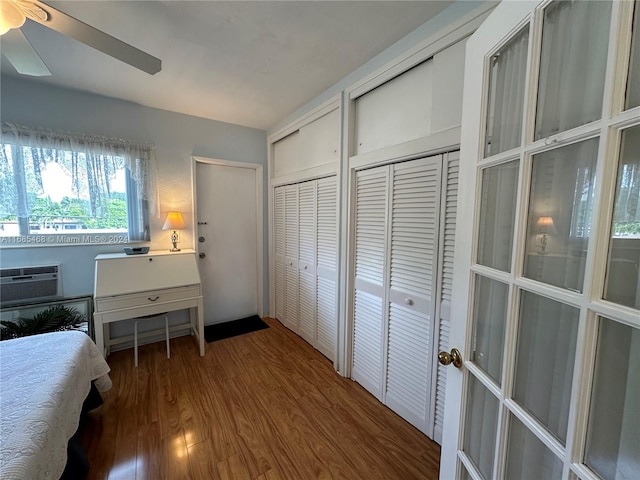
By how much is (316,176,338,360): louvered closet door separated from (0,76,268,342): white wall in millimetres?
1293

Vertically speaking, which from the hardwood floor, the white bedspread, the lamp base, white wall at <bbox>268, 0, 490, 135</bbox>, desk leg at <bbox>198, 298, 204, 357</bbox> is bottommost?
the hardwood floor

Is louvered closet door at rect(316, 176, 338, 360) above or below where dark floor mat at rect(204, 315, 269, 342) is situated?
above

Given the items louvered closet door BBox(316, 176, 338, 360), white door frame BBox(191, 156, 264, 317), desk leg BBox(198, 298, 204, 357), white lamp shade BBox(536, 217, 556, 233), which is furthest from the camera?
white door frame BBox(191, 156, 264, 317)

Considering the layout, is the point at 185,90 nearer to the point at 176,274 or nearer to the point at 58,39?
the point at 58,39

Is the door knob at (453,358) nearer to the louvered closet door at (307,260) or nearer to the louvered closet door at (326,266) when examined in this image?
the louvered closet door at (326,266)

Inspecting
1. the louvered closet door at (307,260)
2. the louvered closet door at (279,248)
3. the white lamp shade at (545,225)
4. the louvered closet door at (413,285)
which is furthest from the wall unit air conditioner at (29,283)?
the white lamp shade at (545,225)

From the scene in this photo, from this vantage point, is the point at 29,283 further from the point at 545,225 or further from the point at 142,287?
the point at 545,225

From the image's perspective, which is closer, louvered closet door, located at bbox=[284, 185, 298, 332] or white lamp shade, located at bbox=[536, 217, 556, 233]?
white lamp shade, located at bbox=[536, 217, 556, 233]

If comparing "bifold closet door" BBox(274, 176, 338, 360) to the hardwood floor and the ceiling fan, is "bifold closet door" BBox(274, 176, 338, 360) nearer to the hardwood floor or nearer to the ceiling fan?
the hardwood floor

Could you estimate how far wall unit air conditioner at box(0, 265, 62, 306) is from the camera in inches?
82.0

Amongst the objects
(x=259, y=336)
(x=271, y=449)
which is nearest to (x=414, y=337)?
(x=271, y=449)

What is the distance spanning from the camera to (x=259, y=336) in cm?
287

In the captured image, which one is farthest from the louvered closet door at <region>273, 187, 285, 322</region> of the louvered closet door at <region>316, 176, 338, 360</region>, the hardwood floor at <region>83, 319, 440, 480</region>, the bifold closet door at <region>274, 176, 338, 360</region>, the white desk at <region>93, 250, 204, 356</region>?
the white desk at <region>93, 250, 204, 356</region>

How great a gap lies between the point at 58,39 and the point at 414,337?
9.42 ft
